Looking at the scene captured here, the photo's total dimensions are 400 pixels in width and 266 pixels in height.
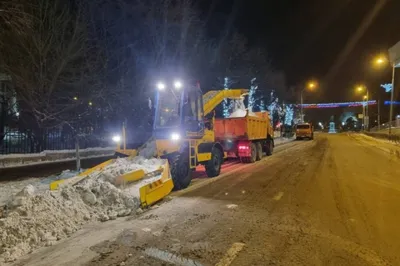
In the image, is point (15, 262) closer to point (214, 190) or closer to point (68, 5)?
point (214, 190)

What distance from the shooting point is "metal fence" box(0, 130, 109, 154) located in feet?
60.8

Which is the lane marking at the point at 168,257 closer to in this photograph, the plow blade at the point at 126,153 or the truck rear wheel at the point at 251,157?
the plow blade at the point at 126,153

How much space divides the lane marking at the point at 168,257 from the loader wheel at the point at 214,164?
310 inches

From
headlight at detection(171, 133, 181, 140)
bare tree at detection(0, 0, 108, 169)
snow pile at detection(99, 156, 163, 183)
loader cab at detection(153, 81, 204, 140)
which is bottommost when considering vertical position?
snow pile at detection(99, 156, 163, 183)

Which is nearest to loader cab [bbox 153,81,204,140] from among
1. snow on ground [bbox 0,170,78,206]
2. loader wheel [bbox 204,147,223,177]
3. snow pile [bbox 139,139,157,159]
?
snow pile [bbox 139,139,157,159]

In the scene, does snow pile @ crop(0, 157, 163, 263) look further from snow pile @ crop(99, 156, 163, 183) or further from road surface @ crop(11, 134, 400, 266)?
road surface @ crop(11, 134, 400, 266)

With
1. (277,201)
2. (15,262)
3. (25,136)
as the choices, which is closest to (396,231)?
(277,201)

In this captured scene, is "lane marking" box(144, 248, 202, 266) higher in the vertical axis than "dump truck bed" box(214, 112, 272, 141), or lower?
lower

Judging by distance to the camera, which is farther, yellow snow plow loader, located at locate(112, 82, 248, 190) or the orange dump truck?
the orange dump truck

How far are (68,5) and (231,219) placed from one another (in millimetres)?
17729

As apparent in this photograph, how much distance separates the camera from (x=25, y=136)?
62.4ft

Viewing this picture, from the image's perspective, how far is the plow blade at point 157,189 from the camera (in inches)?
336

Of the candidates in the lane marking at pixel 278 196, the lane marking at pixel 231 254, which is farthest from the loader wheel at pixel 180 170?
the lane marking at pixel 231 254

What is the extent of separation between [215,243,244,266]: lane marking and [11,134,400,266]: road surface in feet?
0.05
